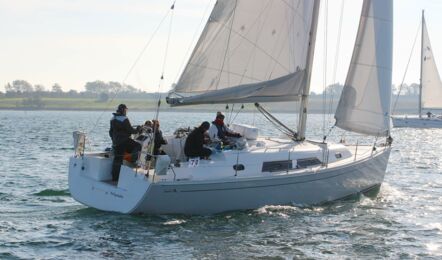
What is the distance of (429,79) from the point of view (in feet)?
223

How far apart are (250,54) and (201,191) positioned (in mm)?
4250

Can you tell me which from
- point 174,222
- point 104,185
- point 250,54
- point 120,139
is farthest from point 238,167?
point 250,54

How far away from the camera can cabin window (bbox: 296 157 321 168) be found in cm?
1703

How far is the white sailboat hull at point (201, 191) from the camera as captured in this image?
14.4 metres

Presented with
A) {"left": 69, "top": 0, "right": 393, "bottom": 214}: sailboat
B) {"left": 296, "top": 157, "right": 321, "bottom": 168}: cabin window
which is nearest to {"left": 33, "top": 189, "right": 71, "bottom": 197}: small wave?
{"left": 69, "top": 0, "right": 393, "bottom": 214}: sailboat

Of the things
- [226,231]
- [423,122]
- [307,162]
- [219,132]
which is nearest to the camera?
[226,231]

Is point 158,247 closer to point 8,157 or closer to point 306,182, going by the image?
point 306,182

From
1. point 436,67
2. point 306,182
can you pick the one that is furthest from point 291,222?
point 436,67

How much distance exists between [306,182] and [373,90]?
462cm

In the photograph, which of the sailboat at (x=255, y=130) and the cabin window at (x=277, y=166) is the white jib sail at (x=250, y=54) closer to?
the sailboat at (x=255, y=130)

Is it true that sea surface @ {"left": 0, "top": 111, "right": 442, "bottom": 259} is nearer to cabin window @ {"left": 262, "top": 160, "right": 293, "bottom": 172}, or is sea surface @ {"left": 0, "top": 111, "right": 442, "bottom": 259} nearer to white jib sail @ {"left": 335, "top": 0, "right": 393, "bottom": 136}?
cabin window @ {"left": 262, "top": 160, "right": 293, "bottom": 172}

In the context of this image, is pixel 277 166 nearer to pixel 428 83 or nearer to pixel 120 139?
pixel 120 139

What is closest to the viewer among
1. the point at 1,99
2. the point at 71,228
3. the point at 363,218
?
the point at 71,228

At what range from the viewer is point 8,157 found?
96.5 ft
